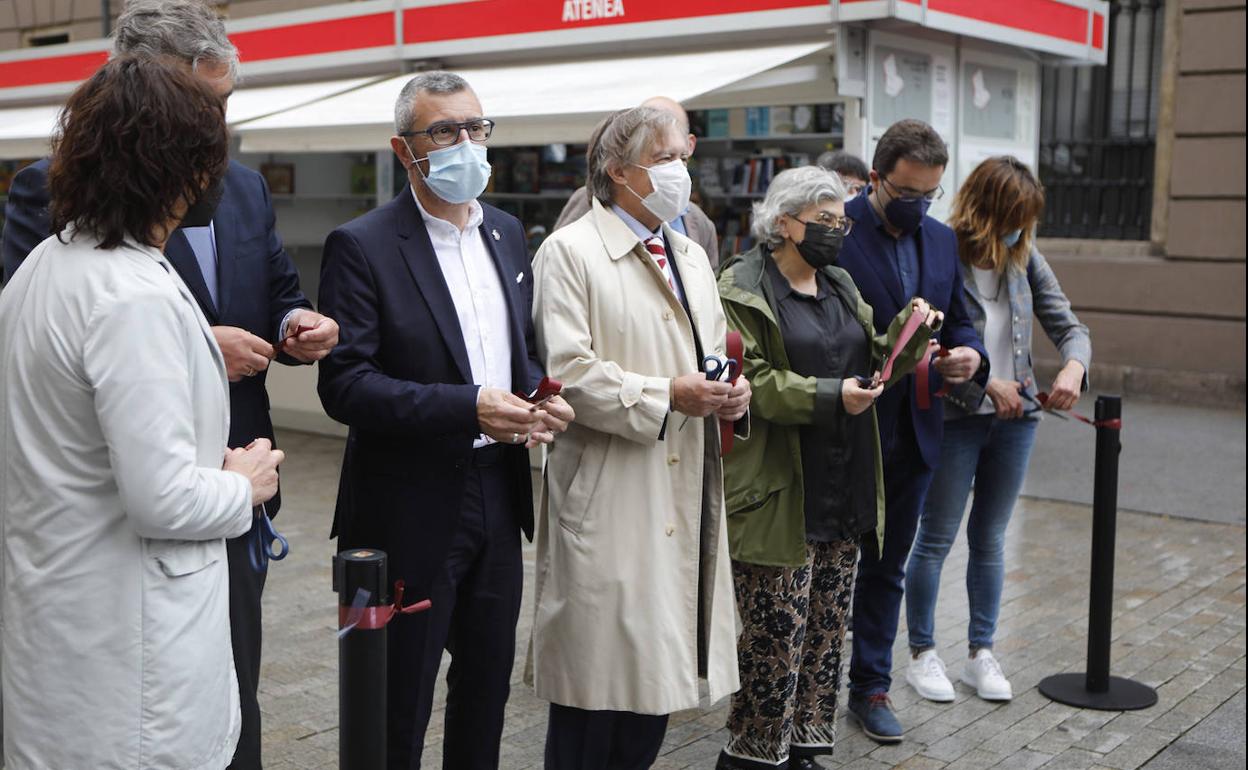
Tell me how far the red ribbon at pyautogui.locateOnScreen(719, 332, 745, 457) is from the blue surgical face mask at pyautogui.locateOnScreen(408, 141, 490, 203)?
0.78 metres

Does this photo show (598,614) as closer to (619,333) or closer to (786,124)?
(619,333)

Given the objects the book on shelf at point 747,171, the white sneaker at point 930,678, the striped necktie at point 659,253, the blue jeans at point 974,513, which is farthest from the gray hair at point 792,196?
the book on shelf at point 747,171

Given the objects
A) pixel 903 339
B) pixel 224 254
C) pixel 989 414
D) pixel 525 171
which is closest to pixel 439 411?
pixel 224 254

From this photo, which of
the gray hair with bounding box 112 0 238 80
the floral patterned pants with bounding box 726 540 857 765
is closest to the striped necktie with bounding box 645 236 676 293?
the floral patterned pants with bounding box 726 540 857 765

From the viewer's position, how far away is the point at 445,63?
32.1ft

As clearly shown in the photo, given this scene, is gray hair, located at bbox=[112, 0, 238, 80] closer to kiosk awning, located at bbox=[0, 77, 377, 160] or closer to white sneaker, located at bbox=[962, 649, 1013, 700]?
white sneaker, located at bbox=[962, 649, 1013, 700]

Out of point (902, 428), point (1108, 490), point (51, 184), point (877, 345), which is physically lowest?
point (1108, 490)

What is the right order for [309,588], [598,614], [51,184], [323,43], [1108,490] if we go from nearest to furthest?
[51,184], [598,614], [1108,490], [309,588], [323,43]

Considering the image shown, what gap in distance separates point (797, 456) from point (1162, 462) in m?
6.54

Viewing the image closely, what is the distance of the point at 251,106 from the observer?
1040 centimetres

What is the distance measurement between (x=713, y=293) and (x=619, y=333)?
365 millimetres

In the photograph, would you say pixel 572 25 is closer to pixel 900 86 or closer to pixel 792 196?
pixel 900 86

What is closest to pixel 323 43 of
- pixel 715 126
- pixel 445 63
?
pixel 445 63

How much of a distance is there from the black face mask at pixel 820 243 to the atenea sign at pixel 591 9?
4.89 metres
